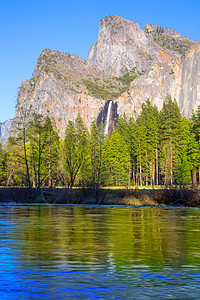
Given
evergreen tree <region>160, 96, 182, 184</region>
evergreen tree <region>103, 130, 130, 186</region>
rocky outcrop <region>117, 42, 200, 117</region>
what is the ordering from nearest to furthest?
evergreen tree <region>160, 96, 182, 184</region>
evergreen tree <region>103, 130, 130, 186</region>
rocky outcrop <region>117, 42, 200, 117</region>

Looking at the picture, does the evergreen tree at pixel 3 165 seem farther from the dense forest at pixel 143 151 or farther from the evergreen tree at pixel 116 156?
the evergreen tree at pixel 116 156

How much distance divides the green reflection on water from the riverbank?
14.4 m

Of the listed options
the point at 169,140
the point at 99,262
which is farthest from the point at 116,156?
the point at 99,262

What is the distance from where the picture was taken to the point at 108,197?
43875 mm

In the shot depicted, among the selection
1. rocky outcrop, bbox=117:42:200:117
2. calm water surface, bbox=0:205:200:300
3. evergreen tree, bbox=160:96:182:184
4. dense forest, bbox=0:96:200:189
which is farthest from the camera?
rocky outcrop, bbox=117:42:200:117

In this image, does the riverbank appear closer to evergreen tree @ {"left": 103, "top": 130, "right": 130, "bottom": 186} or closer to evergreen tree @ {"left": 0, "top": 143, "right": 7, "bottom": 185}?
evergreen tree @ {"left": 103, "top": 130, "right": 130, "bottom": 186}

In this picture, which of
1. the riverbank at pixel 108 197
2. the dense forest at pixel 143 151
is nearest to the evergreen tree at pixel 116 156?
the dense forest at pixel 143 151

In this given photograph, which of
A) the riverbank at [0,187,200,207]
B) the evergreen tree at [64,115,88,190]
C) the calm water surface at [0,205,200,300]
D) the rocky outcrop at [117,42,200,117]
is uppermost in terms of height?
the rocky outcrop at [117,42,200,117]

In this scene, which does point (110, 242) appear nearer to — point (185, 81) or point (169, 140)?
point (169, 140)

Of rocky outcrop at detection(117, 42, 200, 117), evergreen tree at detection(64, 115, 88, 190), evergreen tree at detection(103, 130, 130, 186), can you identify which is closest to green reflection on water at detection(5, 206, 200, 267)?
evergreen tree at detection(64, 115, 88, 190)

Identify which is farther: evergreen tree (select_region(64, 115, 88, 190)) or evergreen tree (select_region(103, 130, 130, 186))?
evergreen tree (select_region(103, 130, 130, 186))

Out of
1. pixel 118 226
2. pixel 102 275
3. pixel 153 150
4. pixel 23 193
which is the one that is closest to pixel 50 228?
pixel 118 226

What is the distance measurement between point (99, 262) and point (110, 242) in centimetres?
428

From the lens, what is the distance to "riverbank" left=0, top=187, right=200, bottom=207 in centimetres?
3887
